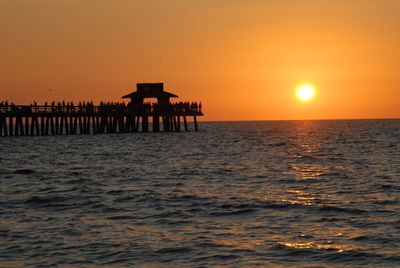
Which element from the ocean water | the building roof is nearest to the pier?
the building roof

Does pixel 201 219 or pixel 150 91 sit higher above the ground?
pixel 150 91

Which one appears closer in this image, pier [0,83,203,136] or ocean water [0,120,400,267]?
ocean water [0,120,400,267]

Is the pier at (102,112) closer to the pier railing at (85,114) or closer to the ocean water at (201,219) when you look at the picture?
the pier railing at (85,114)

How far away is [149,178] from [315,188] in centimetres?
781

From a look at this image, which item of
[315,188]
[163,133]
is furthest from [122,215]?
[163,133]

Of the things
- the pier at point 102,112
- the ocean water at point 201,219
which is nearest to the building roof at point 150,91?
the pier at point 102,112

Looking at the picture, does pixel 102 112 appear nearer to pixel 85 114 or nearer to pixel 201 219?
pixel 85 114

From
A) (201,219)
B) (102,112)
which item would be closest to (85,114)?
(102,112)

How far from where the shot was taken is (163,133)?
9775 cm

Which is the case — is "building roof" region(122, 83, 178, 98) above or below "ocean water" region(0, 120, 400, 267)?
above

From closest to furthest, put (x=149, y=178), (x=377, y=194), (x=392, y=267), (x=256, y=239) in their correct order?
(x=392, y=267) → (x=256, y=239) → (x=377, y=194) → (x=149, y=178)

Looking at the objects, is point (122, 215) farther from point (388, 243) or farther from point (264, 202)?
point (388, 243)

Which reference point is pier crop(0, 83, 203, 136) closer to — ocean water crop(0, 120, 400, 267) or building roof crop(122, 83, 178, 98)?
building roof crop(122, 83, 178, 98)

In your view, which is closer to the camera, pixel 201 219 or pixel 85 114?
pixel 201 219
